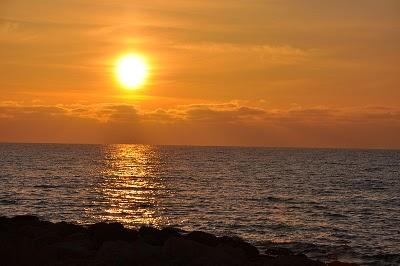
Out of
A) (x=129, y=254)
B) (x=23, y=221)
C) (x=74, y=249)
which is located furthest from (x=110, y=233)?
(x=129, y=254)

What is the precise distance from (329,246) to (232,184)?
53.9 meters

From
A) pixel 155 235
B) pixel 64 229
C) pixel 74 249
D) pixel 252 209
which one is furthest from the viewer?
pixel 252 209

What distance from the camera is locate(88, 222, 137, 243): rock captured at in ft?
89.0

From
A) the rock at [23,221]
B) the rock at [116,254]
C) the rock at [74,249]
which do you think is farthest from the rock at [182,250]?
the rock at [23,221]

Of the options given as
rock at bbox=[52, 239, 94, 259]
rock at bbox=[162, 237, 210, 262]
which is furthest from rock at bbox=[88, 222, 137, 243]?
rock at bbox=[162, 237, 210, 262]

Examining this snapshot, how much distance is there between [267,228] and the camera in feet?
151

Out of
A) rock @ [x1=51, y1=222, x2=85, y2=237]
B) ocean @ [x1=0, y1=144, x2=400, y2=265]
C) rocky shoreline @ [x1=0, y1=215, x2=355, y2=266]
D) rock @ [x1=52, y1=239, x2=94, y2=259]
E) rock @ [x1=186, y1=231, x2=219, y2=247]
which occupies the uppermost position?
rocky shoreline @ [x1=0, y1=215, x2=355, y2=266]

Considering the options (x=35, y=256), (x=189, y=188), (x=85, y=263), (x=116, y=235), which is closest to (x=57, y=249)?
(x=35, y=256)

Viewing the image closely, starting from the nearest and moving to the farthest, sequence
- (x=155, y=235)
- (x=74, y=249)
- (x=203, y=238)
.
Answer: (x=74, y=249), (x=203, y=238), (x=155, y=235)

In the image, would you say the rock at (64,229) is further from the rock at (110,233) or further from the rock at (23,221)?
the rock at (23,221)

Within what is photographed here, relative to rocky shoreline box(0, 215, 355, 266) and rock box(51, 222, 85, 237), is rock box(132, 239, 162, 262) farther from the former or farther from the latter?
rock box(51, 222, 85, 237)

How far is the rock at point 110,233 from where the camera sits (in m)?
27.1

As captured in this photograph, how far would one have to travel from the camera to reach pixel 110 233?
1099 inches

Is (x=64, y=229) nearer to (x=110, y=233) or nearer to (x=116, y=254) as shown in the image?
(x=110, y=233)
